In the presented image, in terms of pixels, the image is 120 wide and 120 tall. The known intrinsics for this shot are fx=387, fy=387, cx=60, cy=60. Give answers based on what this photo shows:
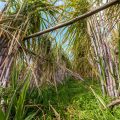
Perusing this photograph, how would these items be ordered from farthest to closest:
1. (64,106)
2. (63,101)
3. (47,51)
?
(63,101), (64,106), (47,51)

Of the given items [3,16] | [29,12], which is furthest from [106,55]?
[3,16]

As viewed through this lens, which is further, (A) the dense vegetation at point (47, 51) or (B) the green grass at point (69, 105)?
(B) the green grass at point (69, 105)

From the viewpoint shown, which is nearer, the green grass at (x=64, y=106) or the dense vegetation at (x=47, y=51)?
the dense vegetation at (x=47, y=51)

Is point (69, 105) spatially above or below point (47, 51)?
below

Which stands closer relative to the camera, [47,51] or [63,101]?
[47,51]

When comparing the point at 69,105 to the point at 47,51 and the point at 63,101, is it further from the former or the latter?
the point at 47,51

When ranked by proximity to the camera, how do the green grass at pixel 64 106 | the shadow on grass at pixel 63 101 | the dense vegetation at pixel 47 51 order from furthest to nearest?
1. the shadow on grass at pixel 63 101
2. the green grass at pixel 64 106
3. the dense vegetation at pixel 47 51

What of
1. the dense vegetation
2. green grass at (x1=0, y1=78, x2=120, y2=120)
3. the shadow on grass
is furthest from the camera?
the shadow on grass

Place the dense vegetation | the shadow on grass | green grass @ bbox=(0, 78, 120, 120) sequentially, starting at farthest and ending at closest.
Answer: the shadow on grass < green grass @ bbox=(0, 78, 120, 120) < the dense vegetation

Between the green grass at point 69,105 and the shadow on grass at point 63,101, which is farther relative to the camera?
the shadow on grass at point 63,101

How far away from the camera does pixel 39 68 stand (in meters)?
2.82

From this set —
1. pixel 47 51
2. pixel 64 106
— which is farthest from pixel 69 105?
pixel 47 51

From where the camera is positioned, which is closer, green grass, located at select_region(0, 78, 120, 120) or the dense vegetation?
the dense vegetation

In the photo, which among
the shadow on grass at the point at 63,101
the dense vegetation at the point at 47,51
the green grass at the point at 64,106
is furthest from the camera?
the shadow on grass at the point at 63,101
